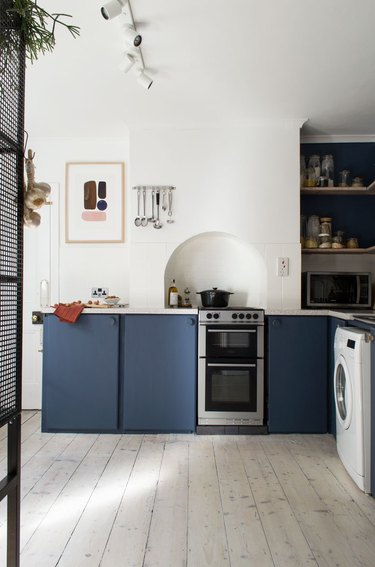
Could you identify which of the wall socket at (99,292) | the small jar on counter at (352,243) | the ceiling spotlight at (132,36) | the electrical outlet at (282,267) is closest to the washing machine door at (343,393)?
the electrical outlet at (282,267)

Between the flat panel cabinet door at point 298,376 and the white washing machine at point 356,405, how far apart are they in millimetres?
518

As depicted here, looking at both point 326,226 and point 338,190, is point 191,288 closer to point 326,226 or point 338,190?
point 326,226

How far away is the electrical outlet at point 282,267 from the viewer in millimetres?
3193

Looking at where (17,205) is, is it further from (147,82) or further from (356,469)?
(356,469)

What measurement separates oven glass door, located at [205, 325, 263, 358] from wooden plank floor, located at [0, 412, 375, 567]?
2.13 feet

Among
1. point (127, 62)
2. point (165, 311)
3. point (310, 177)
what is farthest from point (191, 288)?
point (127, 62)

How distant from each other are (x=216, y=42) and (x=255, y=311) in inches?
72.3

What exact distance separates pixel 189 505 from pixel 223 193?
2340 mm

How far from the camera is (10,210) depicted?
3.90 ft

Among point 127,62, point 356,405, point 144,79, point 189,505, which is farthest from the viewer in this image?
point 144,79

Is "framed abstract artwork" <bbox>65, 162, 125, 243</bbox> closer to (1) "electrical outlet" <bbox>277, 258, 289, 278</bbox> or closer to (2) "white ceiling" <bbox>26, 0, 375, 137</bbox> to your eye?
(2) "white ceiling" <bbox>26, 0, 375, 137</bbox>

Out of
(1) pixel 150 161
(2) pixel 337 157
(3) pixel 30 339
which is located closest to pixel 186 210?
(1) pixel 150 161

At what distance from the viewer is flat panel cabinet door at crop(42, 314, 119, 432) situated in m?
2.93

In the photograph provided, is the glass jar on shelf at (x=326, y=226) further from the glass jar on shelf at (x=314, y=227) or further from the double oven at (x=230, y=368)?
the double oven at (x=230, y=368)
